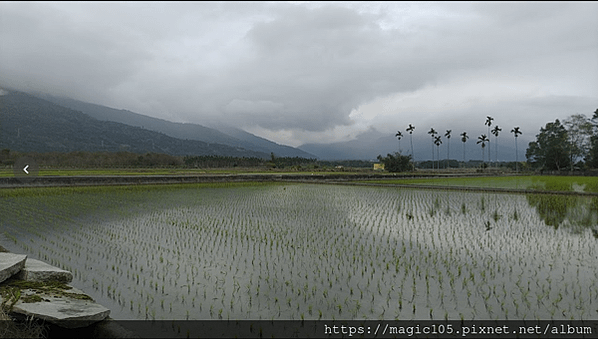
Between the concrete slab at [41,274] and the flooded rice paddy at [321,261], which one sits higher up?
the concrete slab at [41,274]

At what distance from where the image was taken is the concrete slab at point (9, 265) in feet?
15.4

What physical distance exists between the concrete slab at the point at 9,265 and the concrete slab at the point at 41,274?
12cm

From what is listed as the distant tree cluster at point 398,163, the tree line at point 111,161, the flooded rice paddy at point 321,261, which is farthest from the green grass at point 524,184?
the tree line at point 111,161

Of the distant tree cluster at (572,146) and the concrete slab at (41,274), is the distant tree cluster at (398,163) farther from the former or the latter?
the concrete slab at (41,274)

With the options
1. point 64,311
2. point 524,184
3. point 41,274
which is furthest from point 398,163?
point 64,311

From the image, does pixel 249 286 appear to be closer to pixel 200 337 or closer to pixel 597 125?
pixel 200 337

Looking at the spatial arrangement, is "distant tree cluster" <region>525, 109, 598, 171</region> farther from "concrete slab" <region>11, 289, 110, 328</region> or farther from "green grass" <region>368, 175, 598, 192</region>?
Answer: "concrete slab" <region>11, 289, 110, 328</region>

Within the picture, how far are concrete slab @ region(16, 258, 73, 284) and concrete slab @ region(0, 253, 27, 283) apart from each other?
0.39 ft

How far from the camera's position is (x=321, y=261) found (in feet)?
23.1

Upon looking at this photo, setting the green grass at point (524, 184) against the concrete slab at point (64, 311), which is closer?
the concrete slab at point (64, 311)

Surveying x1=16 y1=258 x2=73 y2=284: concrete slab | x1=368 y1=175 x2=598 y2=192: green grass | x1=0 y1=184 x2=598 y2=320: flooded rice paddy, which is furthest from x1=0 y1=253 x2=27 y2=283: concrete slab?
x1=368 y1=175 x2=598 y2=192: green grass

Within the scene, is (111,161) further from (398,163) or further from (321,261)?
(321,261)

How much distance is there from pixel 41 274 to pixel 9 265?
47 centimetres

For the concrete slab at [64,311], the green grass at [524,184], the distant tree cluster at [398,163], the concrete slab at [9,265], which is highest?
the distant tree cluster at [398,163]
